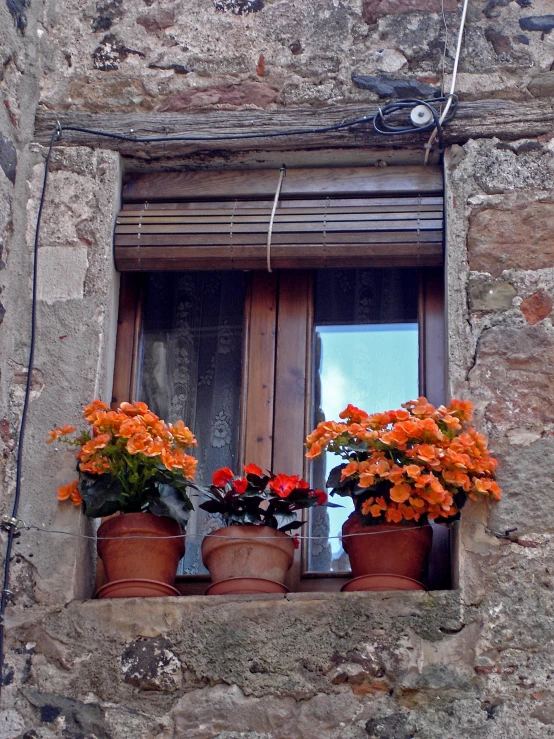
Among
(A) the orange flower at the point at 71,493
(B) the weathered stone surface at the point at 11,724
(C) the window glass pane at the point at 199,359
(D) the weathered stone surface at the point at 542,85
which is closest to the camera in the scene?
(B) the weathered stone surface at the point at 11,724

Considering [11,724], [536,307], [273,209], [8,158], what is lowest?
[11,724]

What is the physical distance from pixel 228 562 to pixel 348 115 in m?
1.62

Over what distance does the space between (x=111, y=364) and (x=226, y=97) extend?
1047 mm

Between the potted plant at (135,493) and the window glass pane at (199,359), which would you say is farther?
the window glass pane at (199,359)

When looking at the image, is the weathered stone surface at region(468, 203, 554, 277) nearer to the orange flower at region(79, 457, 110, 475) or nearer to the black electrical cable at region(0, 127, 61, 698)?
the orange flower at region(79, 457, 110, 475)

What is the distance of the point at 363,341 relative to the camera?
4012mm

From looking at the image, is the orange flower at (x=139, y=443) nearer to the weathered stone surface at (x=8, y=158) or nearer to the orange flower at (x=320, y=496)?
the orange flower at (x=320, y=496)

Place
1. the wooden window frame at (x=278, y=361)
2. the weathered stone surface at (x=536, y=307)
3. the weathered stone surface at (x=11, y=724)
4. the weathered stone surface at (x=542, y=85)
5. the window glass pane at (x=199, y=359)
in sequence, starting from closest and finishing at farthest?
the weathered stone surface at (x=11, y=724)
the weathered stone surface at (x=536, y=307)
the wooden window frame at (x=278, y=361)
the window glass pane at (x=199, y=359)
the weathered stone surface at (x=542, y=85)

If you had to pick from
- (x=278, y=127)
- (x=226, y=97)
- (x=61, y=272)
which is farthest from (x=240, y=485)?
→ (x=226, y=97)

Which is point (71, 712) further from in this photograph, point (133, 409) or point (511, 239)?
point (511, 239)

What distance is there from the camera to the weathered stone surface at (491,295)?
3660 millimetres

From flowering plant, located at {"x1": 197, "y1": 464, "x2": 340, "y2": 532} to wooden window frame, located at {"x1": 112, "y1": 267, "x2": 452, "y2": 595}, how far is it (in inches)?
9.1

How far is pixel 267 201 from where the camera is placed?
4035 millimetres

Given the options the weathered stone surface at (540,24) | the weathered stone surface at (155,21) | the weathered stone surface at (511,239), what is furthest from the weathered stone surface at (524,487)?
the weathered stone surface at (155,21)
